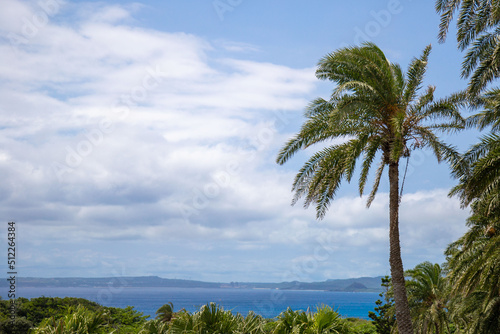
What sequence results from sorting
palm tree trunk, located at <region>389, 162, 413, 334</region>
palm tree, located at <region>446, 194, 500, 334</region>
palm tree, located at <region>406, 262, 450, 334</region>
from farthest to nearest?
palm tree, located at <region>406, 262, 450, 334</region> → palm tree trunk, located at <region>389, 162, 413, 334</region> → palm tree, located at <region>446, 194, 500, 334</region>

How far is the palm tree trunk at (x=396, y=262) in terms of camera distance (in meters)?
16.6

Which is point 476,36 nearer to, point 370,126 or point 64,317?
point 370,126

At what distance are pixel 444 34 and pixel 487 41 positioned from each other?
4.87ft

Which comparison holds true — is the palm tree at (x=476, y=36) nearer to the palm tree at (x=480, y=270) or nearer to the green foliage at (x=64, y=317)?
the palm tree at (x=480, y=270)

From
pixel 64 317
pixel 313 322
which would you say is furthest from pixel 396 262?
pixel 64 317

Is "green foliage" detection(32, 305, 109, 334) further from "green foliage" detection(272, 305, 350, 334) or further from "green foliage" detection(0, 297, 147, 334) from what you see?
"green foliage" detection(272, 305, 350, 334)

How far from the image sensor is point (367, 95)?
54.9 ft

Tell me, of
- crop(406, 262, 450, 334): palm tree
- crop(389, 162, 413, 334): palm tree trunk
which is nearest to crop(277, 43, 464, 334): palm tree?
crop(389, 162, 413, 334): palm tree trunk

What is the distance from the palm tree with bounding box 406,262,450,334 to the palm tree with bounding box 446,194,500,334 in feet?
25.5

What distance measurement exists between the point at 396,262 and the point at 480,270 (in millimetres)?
2536

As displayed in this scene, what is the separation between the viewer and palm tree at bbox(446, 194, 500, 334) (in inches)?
593

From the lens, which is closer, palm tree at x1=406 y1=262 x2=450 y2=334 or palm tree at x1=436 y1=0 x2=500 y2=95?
palm tree at x1=436 y1=0 x2=500 y2=95

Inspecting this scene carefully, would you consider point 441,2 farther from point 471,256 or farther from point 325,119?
point 471,256

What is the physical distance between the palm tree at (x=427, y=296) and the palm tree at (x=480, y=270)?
7.77 metres
